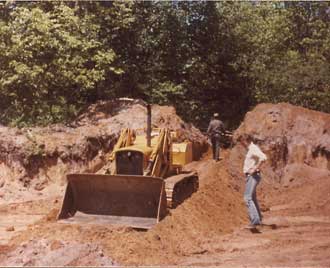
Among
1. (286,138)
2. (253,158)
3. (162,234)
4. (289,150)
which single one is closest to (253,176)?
(253,158)

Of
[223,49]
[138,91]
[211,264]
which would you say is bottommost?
[211,264]

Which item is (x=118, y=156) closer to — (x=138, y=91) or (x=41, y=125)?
(x=41, y=125)

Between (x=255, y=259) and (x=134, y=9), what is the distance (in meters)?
17.7

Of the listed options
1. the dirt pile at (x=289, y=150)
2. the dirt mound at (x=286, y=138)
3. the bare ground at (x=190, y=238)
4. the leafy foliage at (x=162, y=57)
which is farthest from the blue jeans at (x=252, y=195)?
the leafy foliage at (x=162, y=57)

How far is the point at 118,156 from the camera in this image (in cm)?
1161

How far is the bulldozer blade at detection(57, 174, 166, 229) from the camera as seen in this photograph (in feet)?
34.3

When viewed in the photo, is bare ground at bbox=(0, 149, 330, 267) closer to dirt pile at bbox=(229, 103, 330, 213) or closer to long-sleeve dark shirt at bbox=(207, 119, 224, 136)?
dirt pile at bbox=(229, 103, 330, 213)

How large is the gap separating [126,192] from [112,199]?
341 mm

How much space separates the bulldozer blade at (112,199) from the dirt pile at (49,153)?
3994mm

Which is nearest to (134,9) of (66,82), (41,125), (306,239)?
(66,82)

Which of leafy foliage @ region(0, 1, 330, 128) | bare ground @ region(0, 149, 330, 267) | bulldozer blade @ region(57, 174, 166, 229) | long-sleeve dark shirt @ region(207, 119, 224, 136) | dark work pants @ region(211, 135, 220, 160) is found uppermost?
leafy foliage @ region(0, 1, 330, 128)

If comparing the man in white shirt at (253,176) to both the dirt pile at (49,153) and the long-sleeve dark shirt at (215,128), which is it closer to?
the dirt pile at (49,153)

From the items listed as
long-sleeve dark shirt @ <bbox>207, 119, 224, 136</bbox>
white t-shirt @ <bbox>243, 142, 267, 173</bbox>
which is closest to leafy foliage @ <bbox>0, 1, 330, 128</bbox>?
long-sleeve dark shirt @ <bbox>207, 119, 224, 136</bbox>

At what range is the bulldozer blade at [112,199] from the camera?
10.5 m
